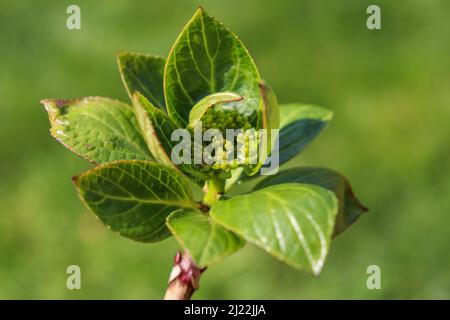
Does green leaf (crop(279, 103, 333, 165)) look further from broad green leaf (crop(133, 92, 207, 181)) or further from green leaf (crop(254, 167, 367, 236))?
broad green leaf (crop(133, 92, 207, 181))

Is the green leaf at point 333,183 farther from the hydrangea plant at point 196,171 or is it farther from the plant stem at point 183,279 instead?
the plant stem at point 183,279

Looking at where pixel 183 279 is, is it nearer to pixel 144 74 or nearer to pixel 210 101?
pixel 210 101

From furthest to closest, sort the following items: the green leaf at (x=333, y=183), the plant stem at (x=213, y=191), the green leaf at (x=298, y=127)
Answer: the green leaf at (x=298, y=127) → the plant stem at (x=213, y=191) → the green leaf at (x=333, y=183)

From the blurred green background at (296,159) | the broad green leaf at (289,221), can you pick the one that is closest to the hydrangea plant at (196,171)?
the broad green leaf at (289,221)

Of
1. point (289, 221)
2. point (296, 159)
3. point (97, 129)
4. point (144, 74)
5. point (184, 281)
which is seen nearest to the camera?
point (289, 221)

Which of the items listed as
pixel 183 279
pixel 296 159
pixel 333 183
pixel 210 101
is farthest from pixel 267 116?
pixel 296 159

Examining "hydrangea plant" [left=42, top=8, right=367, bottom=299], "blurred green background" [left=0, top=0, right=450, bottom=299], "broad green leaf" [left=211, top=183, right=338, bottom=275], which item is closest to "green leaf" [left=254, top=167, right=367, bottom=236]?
"hydrangea plant" [left=42, top=8, right=367, bottom=299]
